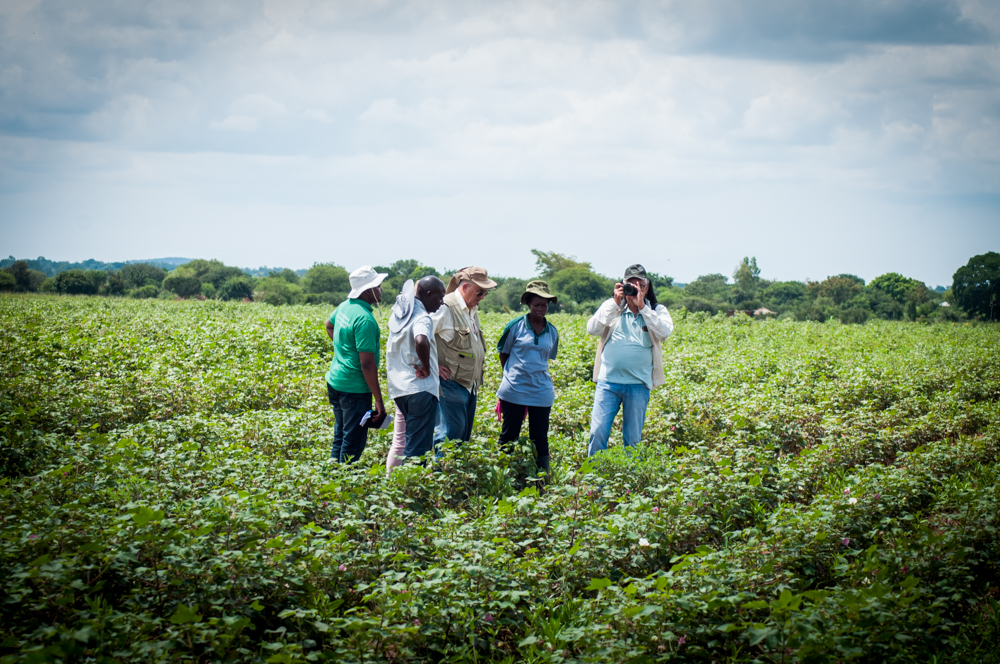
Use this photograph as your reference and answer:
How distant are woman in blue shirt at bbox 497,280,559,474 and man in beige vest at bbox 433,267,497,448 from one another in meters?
0.26

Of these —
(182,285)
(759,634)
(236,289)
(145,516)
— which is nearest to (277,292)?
(236,289)

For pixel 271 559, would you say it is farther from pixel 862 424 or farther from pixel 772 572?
pixel 862 424

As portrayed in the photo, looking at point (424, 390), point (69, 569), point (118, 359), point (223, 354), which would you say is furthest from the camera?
point (223, 354)

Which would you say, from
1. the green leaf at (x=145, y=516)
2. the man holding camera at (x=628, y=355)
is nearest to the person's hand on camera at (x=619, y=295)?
the man holding camera at (x=628, y=355)

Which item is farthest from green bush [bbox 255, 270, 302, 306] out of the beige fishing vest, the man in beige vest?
the beige fishing vest

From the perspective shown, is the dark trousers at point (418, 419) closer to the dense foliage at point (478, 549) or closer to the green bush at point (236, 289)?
the dense foliage at point (478, 549)

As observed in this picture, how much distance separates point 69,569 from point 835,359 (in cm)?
1090

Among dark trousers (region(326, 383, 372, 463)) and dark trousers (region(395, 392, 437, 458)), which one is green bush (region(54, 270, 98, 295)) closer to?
dark trousers (region(326, 383, 372, 463))

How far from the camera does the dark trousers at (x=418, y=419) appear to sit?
14.3 feet

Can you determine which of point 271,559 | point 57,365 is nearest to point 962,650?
point 271,559

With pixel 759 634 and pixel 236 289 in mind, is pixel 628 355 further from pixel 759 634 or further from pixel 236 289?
pixel 236 289

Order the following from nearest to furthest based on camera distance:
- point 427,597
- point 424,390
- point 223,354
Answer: point 427,597 < point 424,390 < point 223,354

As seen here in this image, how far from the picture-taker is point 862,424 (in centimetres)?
592

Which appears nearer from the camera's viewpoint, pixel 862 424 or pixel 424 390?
pixel 424 390
